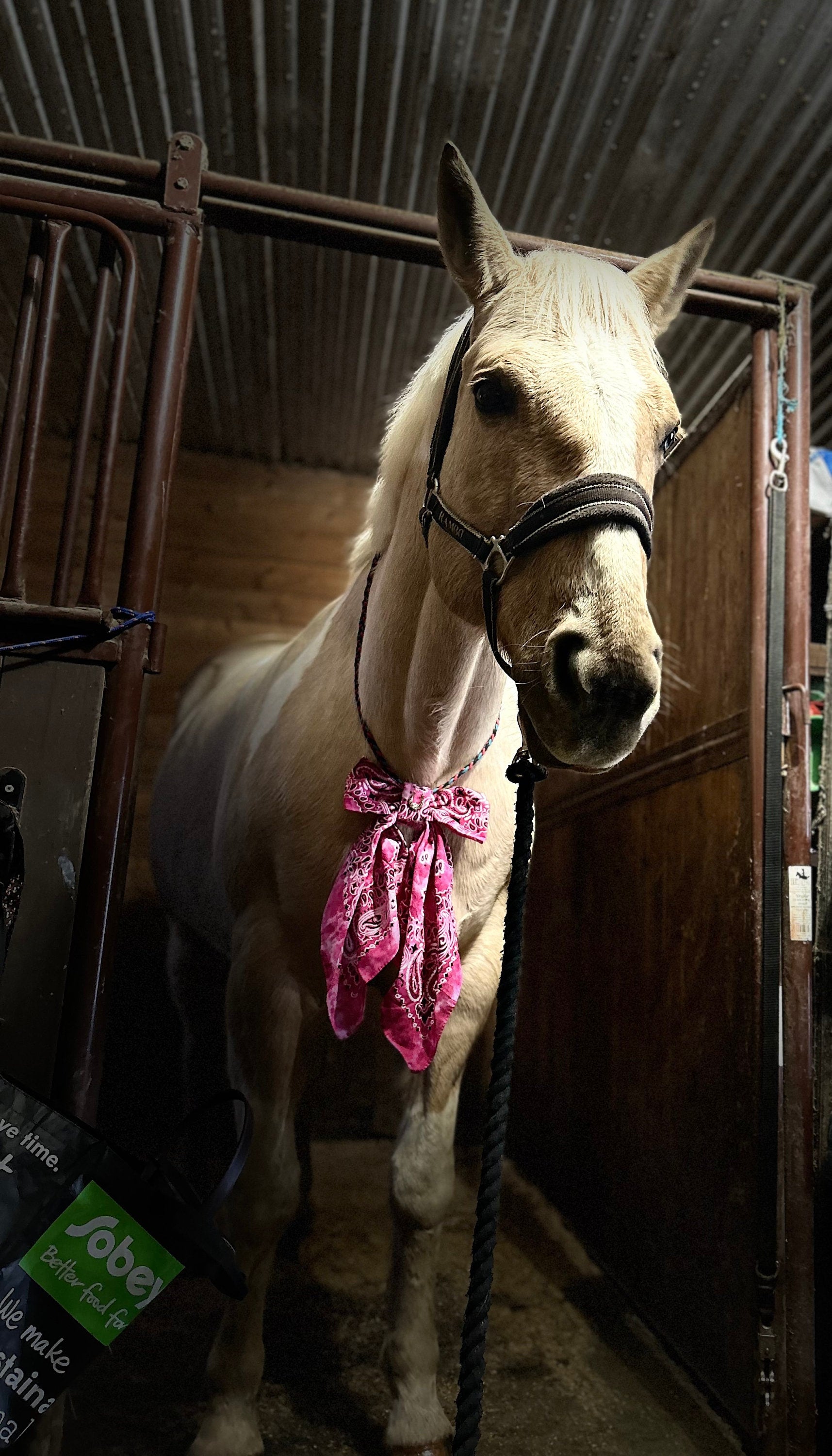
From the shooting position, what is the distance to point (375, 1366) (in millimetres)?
1794

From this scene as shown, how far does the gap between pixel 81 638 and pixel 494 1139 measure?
1.04m

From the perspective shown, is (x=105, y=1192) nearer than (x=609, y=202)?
Yes

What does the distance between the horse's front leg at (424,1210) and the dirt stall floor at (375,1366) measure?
0.35 ft

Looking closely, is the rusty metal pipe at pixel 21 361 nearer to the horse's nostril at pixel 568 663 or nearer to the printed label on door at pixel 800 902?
the horse's nostril at pixel 568 663

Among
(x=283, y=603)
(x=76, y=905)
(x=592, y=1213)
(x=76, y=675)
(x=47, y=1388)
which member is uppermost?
(x=283, y=603)

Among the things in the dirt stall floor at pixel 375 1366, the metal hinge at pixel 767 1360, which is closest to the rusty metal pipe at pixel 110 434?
the dirt stall floor at pixel 375 1366

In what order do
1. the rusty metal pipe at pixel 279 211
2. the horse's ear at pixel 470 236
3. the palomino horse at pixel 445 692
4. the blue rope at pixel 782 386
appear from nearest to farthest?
the palomino horse at pixel 445 692 → the horse's ear at pixel 470 236 → the rusty metal pipe at pixel 279 211 → the blue rope at pixel 782 386

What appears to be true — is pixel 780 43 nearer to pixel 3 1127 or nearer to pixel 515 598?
pixel 515 598

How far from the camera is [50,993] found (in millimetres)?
1382

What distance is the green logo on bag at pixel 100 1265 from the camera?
3.22ft

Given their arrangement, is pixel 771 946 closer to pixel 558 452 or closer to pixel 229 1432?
pixel 558 452

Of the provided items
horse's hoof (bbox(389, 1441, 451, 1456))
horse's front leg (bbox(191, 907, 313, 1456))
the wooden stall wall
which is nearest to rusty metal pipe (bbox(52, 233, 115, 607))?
horse's front leg (bbox(191, 907, 313, 1456))

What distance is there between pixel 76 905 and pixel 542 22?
88.9 inches

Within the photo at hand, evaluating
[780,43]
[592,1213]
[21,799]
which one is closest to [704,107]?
[780,43]
